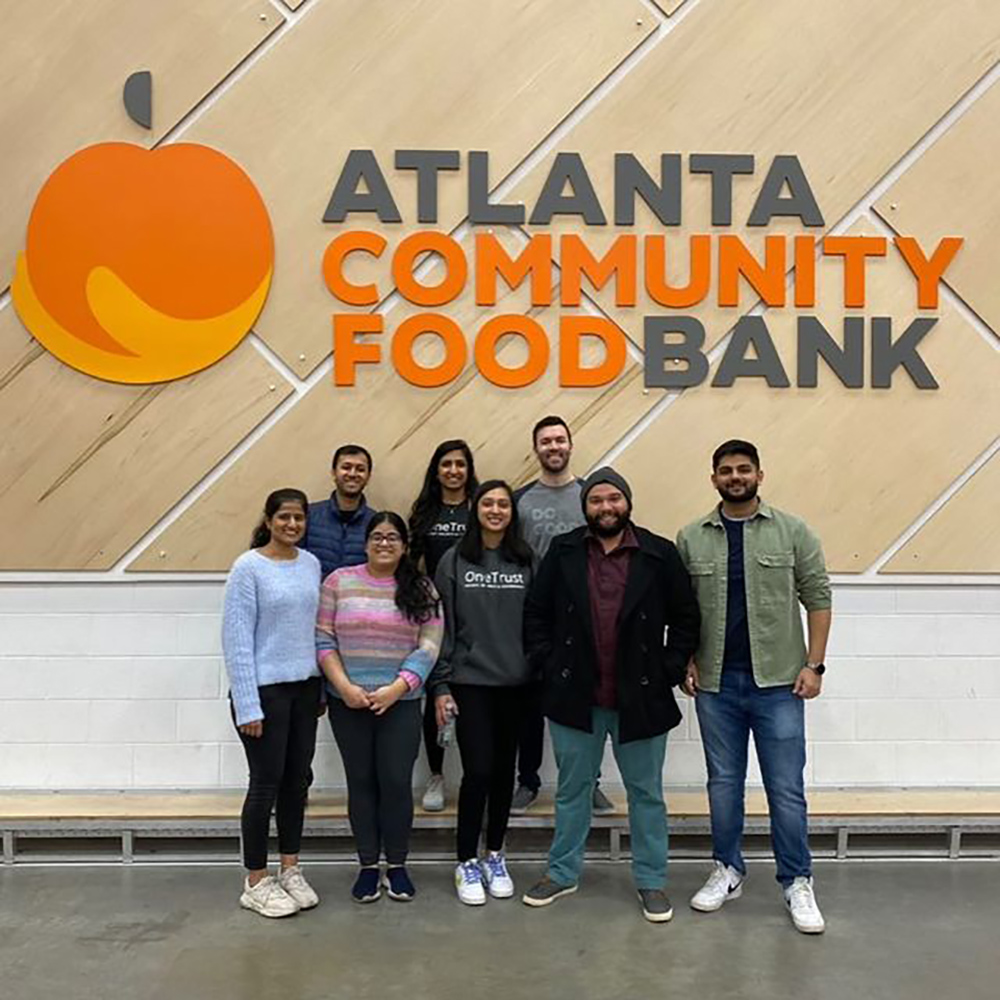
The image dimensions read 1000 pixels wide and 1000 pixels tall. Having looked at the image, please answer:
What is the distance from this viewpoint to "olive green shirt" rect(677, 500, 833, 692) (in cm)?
335

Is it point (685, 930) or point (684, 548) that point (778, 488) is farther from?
point (685, 930)

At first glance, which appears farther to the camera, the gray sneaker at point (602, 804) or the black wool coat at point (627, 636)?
the gray sneaker at point (602, 804)

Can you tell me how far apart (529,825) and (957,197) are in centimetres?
335

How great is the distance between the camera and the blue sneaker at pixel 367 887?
11.6ft

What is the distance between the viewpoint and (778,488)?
14.4ft

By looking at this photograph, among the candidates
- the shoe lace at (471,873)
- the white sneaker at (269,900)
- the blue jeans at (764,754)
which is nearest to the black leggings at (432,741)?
the shoe lace at (471,873)

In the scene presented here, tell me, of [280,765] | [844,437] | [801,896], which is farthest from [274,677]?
[844,437]

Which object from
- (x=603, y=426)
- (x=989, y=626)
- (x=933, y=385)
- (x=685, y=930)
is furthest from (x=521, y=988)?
(x=933, y=385)

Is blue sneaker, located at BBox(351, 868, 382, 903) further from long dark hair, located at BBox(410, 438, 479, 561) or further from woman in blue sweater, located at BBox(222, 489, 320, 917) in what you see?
long dark hair, located at BBox(410, 438, 479, 561)

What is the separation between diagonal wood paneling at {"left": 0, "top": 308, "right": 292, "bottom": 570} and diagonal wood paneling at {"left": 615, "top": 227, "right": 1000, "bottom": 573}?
177cm

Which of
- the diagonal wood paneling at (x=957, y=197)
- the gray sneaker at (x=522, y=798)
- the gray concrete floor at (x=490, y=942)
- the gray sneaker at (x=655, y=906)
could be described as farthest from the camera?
the diagonal wood paneling at (x=957, y=197)

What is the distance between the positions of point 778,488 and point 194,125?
3062 mm

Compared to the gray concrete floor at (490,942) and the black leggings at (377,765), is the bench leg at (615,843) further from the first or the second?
the black leggings at (377,765)

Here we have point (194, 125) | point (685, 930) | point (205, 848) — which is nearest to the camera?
point (685, 930)
